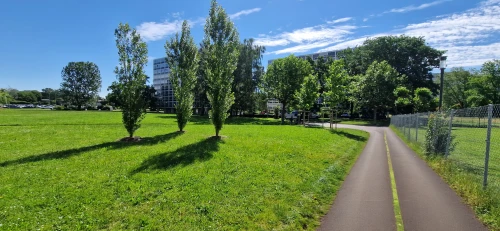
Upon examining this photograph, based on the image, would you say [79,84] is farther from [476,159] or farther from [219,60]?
[476,159]

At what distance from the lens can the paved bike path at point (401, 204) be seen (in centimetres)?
515

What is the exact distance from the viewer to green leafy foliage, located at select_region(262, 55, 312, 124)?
4597 cm

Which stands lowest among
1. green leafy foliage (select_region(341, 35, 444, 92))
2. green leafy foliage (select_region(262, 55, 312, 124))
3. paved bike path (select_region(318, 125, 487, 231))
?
paved bike path (select_region(318, 125, 487, 231))

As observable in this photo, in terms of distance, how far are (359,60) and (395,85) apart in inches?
697

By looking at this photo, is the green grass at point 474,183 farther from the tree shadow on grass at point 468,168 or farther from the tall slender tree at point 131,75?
the tall slender tree at point 131,75

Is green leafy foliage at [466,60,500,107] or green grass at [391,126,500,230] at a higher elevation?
green leafy foliage at [466,60,500,107]

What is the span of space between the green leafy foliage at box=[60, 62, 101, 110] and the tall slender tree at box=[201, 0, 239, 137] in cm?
8937

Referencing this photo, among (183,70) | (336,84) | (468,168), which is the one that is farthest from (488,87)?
(183,70)

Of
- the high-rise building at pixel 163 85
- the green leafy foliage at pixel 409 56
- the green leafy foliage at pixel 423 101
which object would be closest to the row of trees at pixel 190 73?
the green leafy foliage at pixel 423 101

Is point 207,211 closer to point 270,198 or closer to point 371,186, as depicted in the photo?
point 270,198

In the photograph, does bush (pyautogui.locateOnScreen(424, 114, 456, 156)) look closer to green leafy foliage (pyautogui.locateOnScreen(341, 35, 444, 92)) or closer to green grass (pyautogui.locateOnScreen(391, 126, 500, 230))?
green grass (pyautogui.locateOnScreen(391, 126, 500, 230))

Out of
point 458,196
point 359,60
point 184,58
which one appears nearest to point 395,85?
point 359,60

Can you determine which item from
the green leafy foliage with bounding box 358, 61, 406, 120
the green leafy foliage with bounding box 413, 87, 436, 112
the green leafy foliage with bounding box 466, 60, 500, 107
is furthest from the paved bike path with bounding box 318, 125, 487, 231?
the green leafy foliage with bounding box 466, 60, 500, 107

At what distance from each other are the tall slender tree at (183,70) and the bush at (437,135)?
47.2 feet
